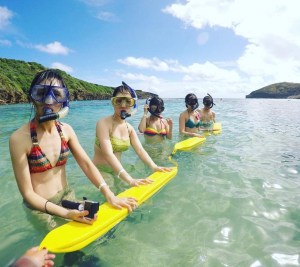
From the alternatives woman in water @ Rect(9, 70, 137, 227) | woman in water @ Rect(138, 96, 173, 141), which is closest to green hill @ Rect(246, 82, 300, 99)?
woman in water @ Rect(138, 96, 173, 141)

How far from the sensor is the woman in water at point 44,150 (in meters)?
2.67

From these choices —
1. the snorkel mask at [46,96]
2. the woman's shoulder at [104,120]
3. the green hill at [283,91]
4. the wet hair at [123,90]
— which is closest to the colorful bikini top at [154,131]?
the woman's shoulder at [104,120]

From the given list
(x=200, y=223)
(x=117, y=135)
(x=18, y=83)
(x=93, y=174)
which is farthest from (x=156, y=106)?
(x=18, y=83)

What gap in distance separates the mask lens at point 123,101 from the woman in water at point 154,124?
3220mm

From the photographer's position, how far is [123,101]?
4.43m

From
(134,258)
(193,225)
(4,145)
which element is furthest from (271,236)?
(4,145)

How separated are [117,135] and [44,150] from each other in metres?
1.87

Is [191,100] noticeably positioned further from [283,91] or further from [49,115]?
[283,91]

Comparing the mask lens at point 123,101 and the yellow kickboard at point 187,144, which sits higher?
the mask lens at point 123,101

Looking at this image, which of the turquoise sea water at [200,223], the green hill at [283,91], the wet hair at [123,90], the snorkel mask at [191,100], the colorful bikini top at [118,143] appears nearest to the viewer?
the turquoise sea water at [200,223]

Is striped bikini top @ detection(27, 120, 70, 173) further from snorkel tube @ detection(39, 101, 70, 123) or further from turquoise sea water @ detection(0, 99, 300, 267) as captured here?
turquoise sea water @ detection(0, 99, 300, 267)

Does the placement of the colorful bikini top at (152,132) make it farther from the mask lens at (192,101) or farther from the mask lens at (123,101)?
the mask lens at (123,101)

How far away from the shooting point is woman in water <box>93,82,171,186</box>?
13.6ft

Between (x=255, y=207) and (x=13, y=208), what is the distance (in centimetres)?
412
